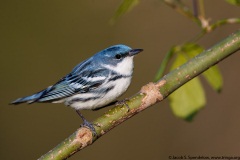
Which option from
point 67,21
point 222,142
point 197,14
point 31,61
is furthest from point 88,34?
point 197,14

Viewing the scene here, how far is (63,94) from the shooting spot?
301 centimetres

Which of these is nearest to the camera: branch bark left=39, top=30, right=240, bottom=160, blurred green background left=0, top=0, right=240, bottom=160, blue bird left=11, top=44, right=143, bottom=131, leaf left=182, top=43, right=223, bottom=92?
branch bark left=39, top=30, right=240, bottom=160

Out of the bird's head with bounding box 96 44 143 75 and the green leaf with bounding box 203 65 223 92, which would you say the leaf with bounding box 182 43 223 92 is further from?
the bird's head with bounding box 96 44 143 75

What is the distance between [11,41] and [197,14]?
343cm

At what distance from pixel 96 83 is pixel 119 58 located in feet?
0.85

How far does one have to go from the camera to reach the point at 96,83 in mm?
2951

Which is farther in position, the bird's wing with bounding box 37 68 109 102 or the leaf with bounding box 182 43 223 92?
the bird's wing with bounding box 37 68 109 102

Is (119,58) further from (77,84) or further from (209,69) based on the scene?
(209,69)

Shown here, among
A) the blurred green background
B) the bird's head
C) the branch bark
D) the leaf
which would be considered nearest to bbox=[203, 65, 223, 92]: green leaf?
the leaf

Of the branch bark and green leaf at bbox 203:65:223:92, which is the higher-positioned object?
the branch bark

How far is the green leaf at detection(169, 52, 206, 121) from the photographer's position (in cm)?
221

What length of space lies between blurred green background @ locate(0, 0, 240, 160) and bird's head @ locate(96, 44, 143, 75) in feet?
5.20

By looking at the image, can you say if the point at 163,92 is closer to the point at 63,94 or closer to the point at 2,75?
the point at 63,94

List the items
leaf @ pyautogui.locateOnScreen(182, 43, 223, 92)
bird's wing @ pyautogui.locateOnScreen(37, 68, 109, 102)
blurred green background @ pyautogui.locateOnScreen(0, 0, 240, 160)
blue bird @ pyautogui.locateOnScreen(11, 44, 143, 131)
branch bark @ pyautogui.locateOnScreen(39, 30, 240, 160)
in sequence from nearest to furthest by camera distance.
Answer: branch bark @ pyautogui.locateOnScreen(39, 30, 240, 160)
leaf @ pyautogui.locateOnScreen(182, 43, 223, 92)
blue bird @ pyautogui.locateOnScreen(11, 44, 143, 131)
bird's wing @ pyautogui.locateOnScreen(37, 68, 109, 102)
blurred green background @ pyautogui.locateOnScreen(0, 0, 240, 160)
